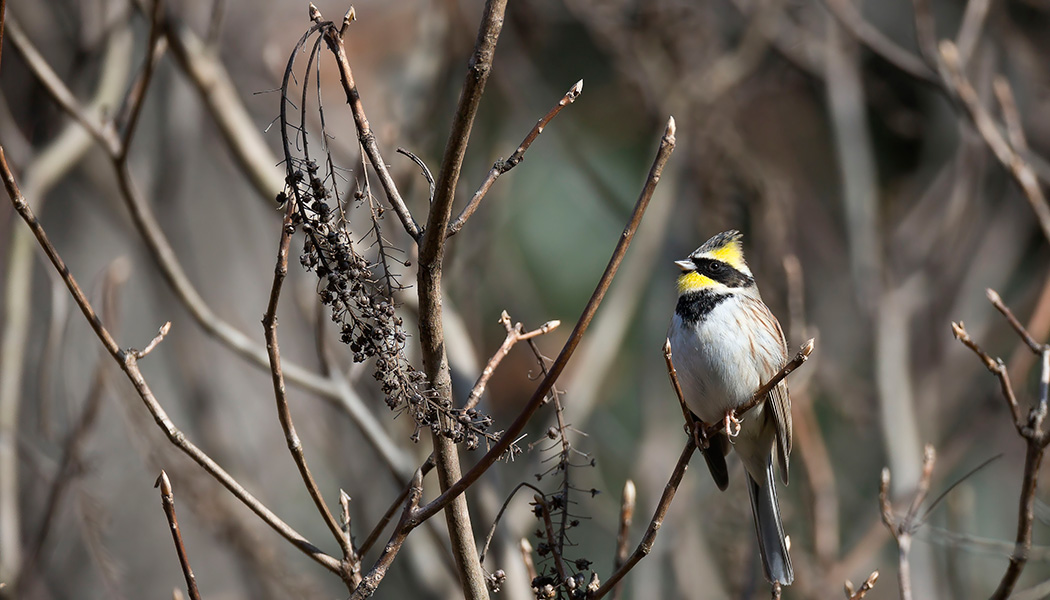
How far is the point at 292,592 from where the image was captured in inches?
129

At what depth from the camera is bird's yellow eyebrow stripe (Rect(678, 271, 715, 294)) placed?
3.06m

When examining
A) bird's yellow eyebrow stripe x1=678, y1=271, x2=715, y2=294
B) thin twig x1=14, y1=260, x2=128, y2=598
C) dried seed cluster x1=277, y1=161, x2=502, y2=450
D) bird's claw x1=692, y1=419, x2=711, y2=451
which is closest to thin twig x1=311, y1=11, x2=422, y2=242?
dried seed cluster x1=277, y1=161, x2=502, y2=450

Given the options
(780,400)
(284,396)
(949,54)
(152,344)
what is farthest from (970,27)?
(152,344)

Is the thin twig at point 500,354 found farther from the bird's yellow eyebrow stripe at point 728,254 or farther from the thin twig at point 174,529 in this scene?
the bird's yellow eyebrow stripe at point 728,254

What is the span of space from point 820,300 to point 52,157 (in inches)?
182

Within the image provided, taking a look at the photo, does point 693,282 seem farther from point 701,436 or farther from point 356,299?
point 356,299

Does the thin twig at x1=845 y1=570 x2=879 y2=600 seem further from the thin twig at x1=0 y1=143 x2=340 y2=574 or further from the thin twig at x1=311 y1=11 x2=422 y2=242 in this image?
the thin twig at x1=311 y1=11 x2=422 y2=242

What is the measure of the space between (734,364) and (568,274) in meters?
3.75

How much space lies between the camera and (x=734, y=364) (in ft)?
9.58

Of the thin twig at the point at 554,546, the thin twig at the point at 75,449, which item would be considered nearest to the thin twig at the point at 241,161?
the thin twig at the point at 75,449

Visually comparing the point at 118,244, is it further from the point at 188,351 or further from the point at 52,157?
the point at 52,157

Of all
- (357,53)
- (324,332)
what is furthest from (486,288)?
(324,332)

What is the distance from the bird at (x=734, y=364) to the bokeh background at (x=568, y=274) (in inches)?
7.2

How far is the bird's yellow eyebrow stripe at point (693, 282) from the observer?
10.0 ft
